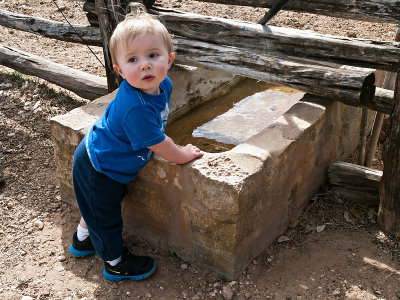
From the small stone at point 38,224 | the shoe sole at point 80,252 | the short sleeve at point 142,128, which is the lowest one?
the small stone at point 38,224

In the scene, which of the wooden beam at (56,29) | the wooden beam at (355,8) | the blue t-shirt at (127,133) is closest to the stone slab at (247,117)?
the wooden beam at (355,8)

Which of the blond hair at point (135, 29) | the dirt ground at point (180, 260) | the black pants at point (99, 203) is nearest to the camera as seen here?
the blond hair at point (135, 29)

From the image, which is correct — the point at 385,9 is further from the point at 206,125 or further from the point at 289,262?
the point at 289,262

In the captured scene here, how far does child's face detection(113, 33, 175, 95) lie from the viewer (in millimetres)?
2406

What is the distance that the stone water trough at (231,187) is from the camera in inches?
106

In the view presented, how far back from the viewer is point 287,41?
3438 millimetres

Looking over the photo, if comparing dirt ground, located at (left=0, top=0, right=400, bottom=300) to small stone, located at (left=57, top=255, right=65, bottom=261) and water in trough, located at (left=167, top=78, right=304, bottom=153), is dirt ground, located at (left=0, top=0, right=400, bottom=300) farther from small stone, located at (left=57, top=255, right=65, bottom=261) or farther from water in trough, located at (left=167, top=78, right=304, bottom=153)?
water in trough, located at (left=167, top=78, right=304, bottom=153)

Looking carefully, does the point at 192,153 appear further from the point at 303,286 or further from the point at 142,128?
the point at 303,286

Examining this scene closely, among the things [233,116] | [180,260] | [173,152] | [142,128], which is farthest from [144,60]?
[233,116]

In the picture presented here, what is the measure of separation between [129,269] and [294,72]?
5.30 feet

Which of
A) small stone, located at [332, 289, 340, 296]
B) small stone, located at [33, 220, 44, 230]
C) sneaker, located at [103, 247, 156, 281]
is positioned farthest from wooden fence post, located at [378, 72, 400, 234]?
small stone, located at [33, 220, 44, 230]

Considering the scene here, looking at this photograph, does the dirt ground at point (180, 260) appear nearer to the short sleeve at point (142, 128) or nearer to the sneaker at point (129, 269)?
the sneaker at point (129, 269)

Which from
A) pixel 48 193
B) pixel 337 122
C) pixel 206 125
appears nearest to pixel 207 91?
pixel 206 125

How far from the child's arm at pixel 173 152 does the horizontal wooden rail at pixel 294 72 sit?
92cm
